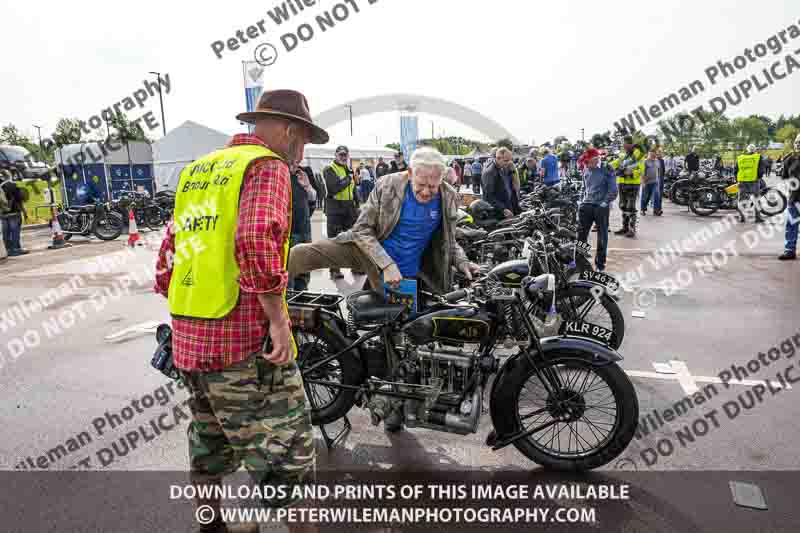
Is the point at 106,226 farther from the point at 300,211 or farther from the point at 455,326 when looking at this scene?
the point at 455,326

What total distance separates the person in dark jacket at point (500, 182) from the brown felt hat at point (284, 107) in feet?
18.5

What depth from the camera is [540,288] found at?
2746 mm

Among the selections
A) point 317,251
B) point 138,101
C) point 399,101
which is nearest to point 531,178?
point 138,101

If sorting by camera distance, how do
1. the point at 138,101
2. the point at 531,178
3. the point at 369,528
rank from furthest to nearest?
1. the point at 531,178
2. the point at 138,101
3. the point at 369,528

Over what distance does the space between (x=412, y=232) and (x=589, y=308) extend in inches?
65.5

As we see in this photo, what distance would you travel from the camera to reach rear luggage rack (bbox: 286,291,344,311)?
3137 millimetres

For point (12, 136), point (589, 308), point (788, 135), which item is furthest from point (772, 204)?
point (12, 136)

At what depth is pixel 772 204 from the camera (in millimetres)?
12812

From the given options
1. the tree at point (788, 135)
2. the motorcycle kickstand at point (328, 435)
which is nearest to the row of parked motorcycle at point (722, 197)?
the tree at point (788, 135)

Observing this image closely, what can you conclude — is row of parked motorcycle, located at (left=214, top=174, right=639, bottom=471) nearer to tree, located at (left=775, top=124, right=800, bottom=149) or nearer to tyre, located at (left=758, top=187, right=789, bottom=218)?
tree, located at (left=775, top=124, right=800, bottom=149)

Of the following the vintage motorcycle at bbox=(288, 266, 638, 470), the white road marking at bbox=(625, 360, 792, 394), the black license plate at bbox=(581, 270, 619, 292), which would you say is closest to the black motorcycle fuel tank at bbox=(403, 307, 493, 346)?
the vintage motorcycle at bbox=(288, 266, 638, 470)

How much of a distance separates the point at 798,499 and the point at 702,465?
1.43 ft

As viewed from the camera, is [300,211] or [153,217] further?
[153,217]

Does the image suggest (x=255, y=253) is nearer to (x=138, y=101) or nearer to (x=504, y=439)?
(x=504, y=439)
